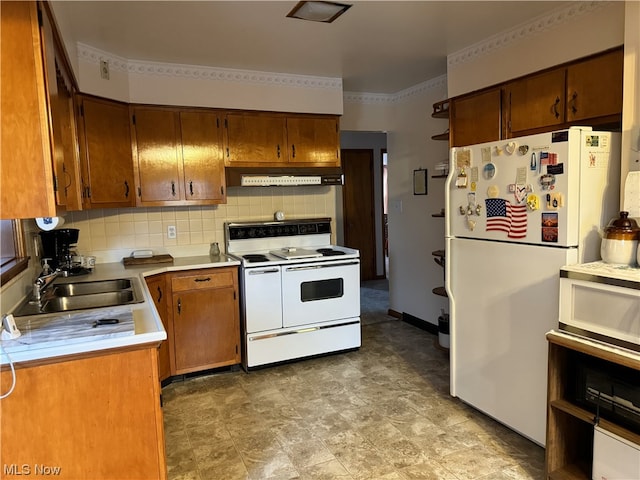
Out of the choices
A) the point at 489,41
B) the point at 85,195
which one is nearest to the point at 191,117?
the point at 85,195

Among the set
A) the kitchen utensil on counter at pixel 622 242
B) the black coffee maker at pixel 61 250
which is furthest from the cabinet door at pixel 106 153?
the kitchen utensil on counter at pixel 622 242

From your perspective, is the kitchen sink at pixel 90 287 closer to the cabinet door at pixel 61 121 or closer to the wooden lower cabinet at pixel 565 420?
the cabinet door at pixel 61 121

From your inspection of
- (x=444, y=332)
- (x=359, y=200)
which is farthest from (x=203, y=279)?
(x=359, y=200)

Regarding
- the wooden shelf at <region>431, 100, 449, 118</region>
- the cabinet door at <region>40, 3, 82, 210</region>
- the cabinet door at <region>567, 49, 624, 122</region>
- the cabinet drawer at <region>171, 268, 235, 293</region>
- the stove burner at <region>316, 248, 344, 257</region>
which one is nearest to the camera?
the cabinet door at <region>40, 3, 82, 210</region>

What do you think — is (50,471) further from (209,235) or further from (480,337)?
(209,235)

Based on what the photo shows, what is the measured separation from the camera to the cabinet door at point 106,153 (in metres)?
3.11

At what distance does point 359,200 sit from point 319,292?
3288mm

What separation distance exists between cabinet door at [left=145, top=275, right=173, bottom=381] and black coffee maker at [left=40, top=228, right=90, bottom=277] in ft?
1.54

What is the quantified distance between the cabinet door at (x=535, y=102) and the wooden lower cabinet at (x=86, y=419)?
2.55 m

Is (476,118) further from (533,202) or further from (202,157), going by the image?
(202,157)

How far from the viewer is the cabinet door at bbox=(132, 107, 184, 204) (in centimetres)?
344

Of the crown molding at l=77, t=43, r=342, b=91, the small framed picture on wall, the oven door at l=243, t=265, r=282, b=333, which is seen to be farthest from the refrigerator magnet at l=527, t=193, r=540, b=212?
the crown molding at l=77, t=43, r=342, b=91

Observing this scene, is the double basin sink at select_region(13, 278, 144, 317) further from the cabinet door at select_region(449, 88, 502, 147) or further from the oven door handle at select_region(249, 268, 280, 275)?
the cabinet door at select_region(449, 88, 502, 147)

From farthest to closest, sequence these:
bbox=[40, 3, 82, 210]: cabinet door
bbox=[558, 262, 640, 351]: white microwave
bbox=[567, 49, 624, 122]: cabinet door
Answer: bbox=[567, 49, 624, 122]: cabinet door, bbox=[558, 262, 640, 351]: white microwave, bbox=[40, 3, 82, 210]: cabinet door
